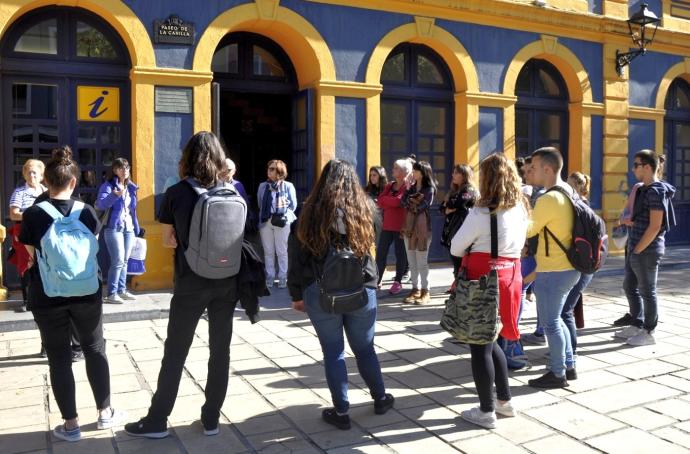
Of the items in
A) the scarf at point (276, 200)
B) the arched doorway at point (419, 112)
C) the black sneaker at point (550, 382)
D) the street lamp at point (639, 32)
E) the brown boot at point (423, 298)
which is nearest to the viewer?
the black sneaker at point (550, 382)

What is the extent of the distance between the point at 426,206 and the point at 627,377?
11.4 feet

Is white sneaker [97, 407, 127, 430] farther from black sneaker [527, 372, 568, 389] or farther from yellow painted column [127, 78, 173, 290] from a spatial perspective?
yellow painted column [127, 78, 173, 290]

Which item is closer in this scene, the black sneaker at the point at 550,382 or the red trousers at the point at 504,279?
the red trousers at the point at 504,279

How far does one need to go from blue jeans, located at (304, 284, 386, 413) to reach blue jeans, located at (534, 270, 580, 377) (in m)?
1.42

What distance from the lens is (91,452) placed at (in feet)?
12.8

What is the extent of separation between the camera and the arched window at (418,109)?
11.0 metres

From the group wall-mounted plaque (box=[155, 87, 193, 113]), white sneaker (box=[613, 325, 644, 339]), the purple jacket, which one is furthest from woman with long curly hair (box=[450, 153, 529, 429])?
wall-mounted plaque (box=[155, 87, 193, 113])

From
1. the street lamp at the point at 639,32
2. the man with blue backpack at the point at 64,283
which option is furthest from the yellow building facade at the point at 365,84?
the man with blue backpack at the point at 64,283

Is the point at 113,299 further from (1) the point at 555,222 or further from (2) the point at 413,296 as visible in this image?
(1) the point at 555,222

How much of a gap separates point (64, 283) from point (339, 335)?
5.39 ft

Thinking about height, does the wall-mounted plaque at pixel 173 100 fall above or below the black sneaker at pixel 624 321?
above

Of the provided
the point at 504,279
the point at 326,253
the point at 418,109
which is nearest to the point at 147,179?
the point at 418,109

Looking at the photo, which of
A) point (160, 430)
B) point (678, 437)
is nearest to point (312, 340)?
point (160, 430)

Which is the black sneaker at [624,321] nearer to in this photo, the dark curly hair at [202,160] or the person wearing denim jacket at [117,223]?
the dark curly hair at [202,160]
